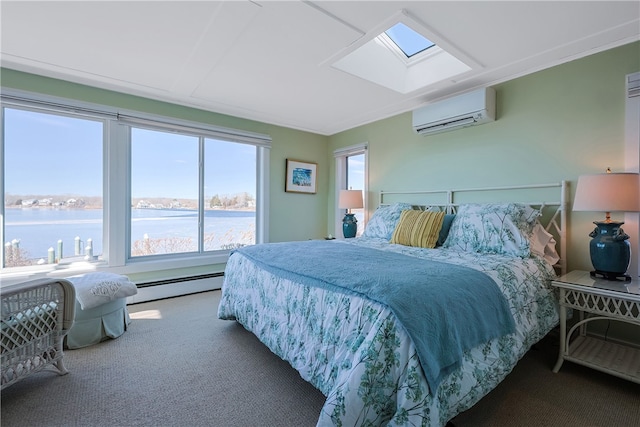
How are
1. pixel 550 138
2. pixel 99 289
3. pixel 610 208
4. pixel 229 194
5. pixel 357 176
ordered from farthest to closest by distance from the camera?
1. pixel 357 176
2. pixel 229 194
3. pixel 550 138
4. pixel 99 289
5. pixel 610 208

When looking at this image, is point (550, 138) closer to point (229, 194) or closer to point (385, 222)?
point (385, 222)

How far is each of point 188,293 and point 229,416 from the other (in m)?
2.45

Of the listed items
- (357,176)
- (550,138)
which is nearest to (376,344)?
(550,138)

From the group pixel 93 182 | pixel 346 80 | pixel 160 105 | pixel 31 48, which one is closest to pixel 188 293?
pixel 93 182

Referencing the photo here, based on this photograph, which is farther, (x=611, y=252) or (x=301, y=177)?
(x=301, y=177)

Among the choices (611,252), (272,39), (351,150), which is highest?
(272,39)

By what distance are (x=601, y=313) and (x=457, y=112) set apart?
80.0 inches

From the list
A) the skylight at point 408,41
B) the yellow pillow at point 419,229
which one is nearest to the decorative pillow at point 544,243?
the yellow pillow at point 419,229

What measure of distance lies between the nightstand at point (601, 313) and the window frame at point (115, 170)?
3.69 meters

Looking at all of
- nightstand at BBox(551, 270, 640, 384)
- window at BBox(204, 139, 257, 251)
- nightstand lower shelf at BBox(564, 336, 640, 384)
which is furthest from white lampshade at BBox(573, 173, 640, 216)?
window at BBox(204, 139, 257, 251)

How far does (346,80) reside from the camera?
2877mm

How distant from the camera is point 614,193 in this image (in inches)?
73.5

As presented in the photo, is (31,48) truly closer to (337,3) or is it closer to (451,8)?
(337,3)

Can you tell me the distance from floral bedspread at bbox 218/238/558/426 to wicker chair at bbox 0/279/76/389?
1.17 m
